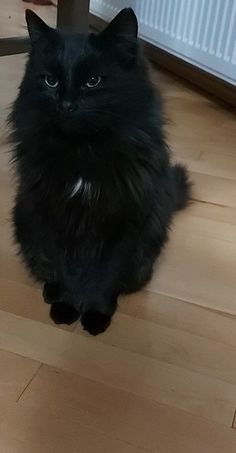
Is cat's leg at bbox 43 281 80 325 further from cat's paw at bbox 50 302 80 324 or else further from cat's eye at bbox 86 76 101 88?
cat's eye at bbox 86 76 101 88

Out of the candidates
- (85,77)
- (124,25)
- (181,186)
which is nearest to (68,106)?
(85,77)

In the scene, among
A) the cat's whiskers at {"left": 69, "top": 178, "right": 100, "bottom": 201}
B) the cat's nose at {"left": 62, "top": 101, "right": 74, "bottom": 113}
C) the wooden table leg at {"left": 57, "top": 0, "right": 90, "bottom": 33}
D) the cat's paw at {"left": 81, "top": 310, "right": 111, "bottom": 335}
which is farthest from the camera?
the wooden table leg at {"left": 57, "top": 0, "right": 90, "bottom": 33}

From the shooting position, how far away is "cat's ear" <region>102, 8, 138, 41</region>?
3.61 feet

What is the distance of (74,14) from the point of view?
2266 mm

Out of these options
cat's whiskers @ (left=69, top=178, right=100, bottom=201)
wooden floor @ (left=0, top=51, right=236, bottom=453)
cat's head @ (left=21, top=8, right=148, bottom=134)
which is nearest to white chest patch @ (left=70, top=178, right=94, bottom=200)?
cat's whiskers @ (left=69, top=178, right=100, bottom=201)

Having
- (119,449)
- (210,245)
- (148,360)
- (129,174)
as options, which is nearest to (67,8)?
(210,245)

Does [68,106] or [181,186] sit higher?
[68,106]

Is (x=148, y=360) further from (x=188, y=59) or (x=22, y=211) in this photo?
(x=188, y=59)

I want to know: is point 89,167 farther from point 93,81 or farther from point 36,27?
point 36,27

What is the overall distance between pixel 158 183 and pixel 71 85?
0.32 metres

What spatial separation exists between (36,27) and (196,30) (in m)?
1.40

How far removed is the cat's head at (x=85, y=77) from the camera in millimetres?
1096

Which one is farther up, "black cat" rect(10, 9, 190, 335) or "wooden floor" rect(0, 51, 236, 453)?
"black cat" rect(10, 9, 190, 335)

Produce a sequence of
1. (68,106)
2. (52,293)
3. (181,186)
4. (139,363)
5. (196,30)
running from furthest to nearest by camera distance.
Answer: (196,30) < (181,186) < (52,293) < (139,363) < (68,106)
